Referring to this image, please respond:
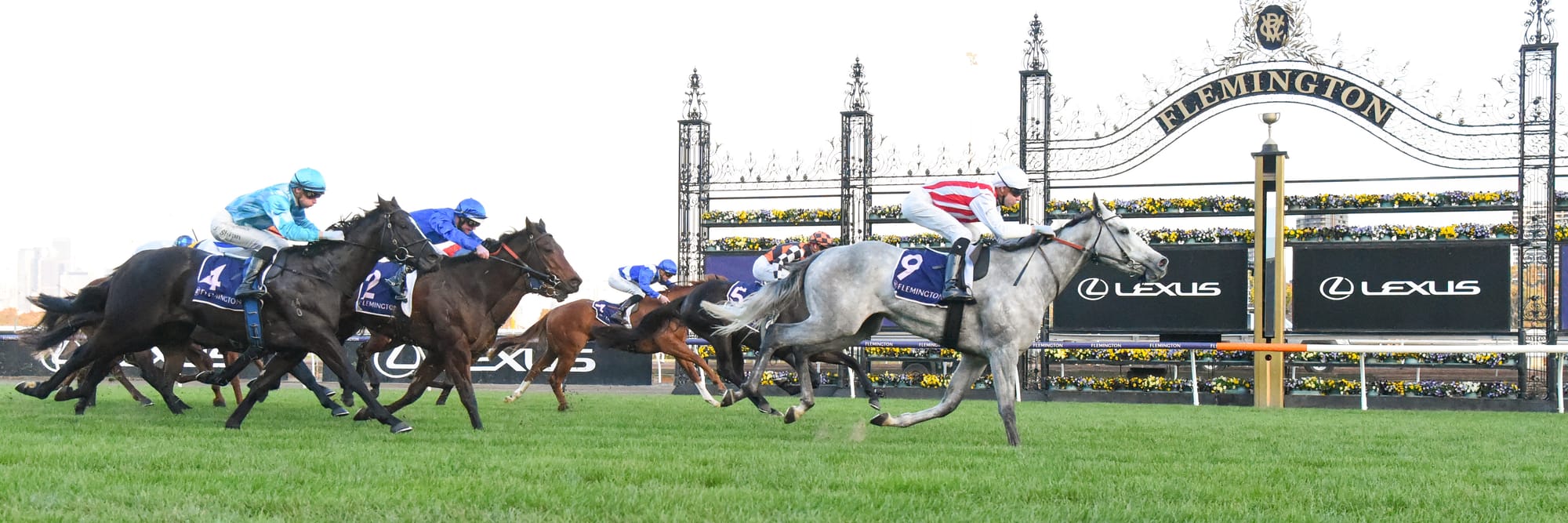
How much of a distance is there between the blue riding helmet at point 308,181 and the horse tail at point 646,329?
12.9 ft

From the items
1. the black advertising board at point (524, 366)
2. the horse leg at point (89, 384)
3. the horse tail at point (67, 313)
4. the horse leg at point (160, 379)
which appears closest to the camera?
the horse leg at point (89, 384)

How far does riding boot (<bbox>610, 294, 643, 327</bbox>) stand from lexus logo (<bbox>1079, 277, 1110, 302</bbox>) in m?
5.92

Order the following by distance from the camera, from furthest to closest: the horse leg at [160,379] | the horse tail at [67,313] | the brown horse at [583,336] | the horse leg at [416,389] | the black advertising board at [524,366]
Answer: the black advertising board at [524,366] → the brown horse at [583,336] → the horse leg at [160,379] → the horse leg at [416,389] → the horse tail at [67,313]

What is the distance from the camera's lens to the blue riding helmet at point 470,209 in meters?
10.9

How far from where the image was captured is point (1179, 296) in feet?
55.4

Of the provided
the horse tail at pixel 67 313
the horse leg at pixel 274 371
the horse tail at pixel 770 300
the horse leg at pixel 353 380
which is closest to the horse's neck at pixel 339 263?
the horse leg at pixel 353 380

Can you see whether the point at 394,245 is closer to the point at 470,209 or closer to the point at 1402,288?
the point at 470,209

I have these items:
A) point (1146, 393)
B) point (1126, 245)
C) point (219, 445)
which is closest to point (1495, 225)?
point (1146, 393)

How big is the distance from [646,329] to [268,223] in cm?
400

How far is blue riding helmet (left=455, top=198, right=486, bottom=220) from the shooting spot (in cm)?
1088

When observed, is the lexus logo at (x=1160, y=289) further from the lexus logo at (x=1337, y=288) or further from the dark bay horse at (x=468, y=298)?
the dark bay horse at (x=468, y=298)

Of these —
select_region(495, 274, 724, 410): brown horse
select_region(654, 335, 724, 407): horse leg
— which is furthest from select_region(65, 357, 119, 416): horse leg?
select_region(654, 335, 724, 407): horse leg

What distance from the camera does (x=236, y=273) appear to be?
8570mm

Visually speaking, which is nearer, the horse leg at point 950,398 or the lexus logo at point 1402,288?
the horse leg at point 950,398
